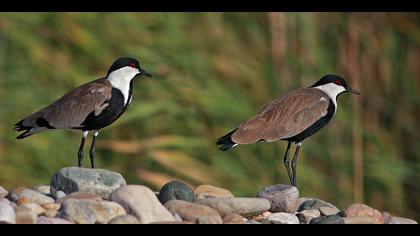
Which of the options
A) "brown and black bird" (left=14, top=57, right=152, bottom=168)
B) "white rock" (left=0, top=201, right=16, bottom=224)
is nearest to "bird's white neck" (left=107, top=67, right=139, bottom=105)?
"brown and black bird" (left=14, top=57, right=152, bottom=168)

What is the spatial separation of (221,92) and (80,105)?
48.0 inches

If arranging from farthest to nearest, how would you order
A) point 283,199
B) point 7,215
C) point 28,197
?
point 283,199 < point 28,197 < point 7,215

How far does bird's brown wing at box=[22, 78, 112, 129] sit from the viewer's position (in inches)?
237

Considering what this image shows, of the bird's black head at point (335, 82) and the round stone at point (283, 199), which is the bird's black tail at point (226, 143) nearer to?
the round stone at point (283, 199)

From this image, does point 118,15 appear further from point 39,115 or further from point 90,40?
point 39,115

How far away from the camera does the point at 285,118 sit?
609 cm

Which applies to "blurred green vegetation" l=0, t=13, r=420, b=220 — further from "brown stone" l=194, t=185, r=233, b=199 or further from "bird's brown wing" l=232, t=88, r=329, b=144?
"brown stone" l=194, t=185, r=233, b=199

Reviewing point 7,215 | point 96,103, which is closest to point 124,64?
point 96,103

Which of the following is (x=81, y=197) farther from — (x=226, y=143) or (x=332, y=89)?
(x=332, y=89)

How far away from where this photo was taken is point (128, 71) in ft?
20.0

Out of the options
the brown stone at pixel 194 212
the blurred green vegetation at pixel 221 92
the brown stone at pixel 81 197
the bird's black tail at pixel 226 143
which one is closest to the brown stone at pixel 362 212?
the brown stone at pixel 194 212

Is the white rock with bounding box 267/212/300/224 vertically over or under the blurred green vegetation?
under

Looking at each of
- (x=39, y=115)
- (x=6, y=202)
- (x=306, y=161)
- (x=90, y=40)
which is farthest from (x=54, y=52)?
(x=6, y=202)

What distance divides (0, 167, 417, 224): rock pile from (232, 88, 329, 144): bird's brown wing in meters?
0.34
